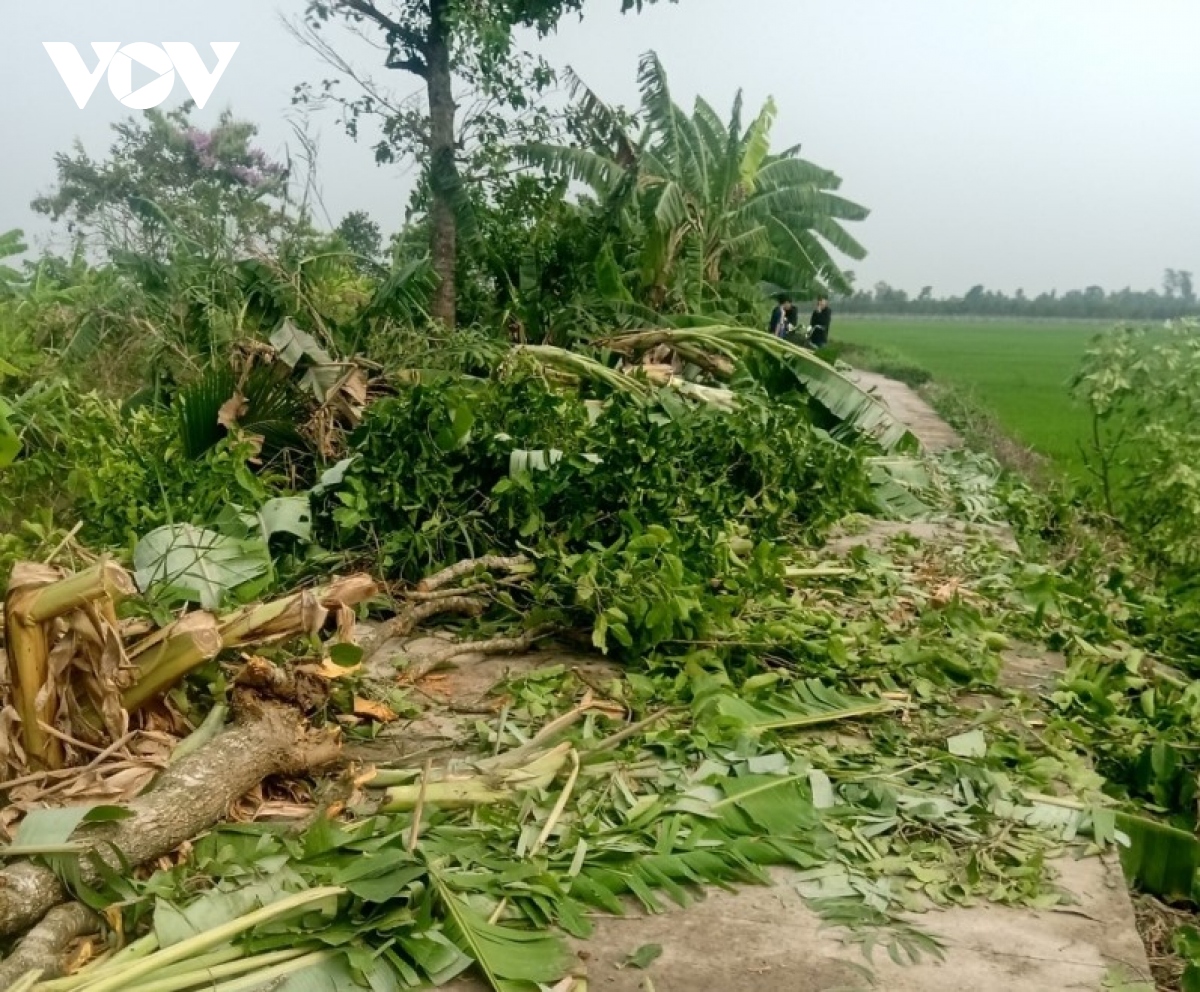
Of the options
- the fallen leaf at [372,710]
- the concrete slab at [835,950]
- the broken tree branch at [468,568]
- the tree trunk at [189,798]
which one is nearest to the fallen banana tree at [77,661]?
the tree trunk at [189,798]

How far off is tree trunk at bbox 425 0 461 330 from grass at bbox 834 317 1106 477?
5.28m

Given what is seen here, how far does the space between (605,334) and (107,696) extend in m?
6.88

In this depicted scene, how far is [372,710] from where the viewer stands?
3.53 meters

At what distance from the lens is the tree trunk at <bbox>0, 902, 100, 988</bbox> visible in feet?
6.73

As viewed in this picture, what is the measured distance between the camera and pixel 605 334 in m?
9.23

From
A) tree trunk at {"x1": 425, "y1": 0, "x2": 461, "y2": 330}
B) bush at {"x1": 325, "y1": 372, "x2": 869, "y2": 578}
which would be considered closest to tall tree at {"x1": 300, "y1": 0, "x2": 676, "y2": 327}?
tree trunk at {"x1": 425, "y1": 0, "x2": 461, "y2": 330}

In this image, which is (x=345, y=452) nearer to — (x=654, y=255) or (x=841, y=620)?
(x=841, y=620)

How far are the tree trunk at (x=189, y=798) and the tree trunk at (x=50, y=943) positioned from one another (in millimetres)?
64

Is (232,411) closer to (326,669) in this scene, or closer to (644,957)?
(326,669)

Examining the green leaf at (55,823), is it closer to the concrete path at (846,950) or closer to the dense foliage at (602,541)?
the dense foliage at (602,541)

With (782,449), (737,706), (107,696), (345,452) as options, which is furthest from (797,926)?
(345,452)

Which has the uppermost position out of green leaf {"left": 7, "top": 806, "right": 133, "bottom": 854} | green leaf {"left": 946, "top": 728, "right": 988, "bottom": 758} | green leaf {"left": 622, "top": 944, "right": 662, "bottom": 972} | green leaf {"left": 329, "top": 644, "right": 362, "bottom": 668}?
green leaf {"left": 329, "top": 644, "right": 362, "bottom": 668}

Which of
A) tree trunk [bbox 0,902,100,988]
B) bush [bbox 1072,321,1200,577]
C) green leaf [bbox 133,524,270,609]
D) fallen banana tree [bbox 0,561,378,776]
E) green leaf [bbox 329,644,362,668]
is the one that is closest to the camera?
tree trunk [bbox 0,902,100,988]

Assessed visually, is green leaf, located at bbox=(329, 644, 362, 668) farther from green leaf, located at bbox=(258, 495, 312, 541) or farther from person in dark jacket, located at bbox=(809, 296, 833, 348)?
person in dark jacket, located at bbox=(809, 296, 833, 348)
